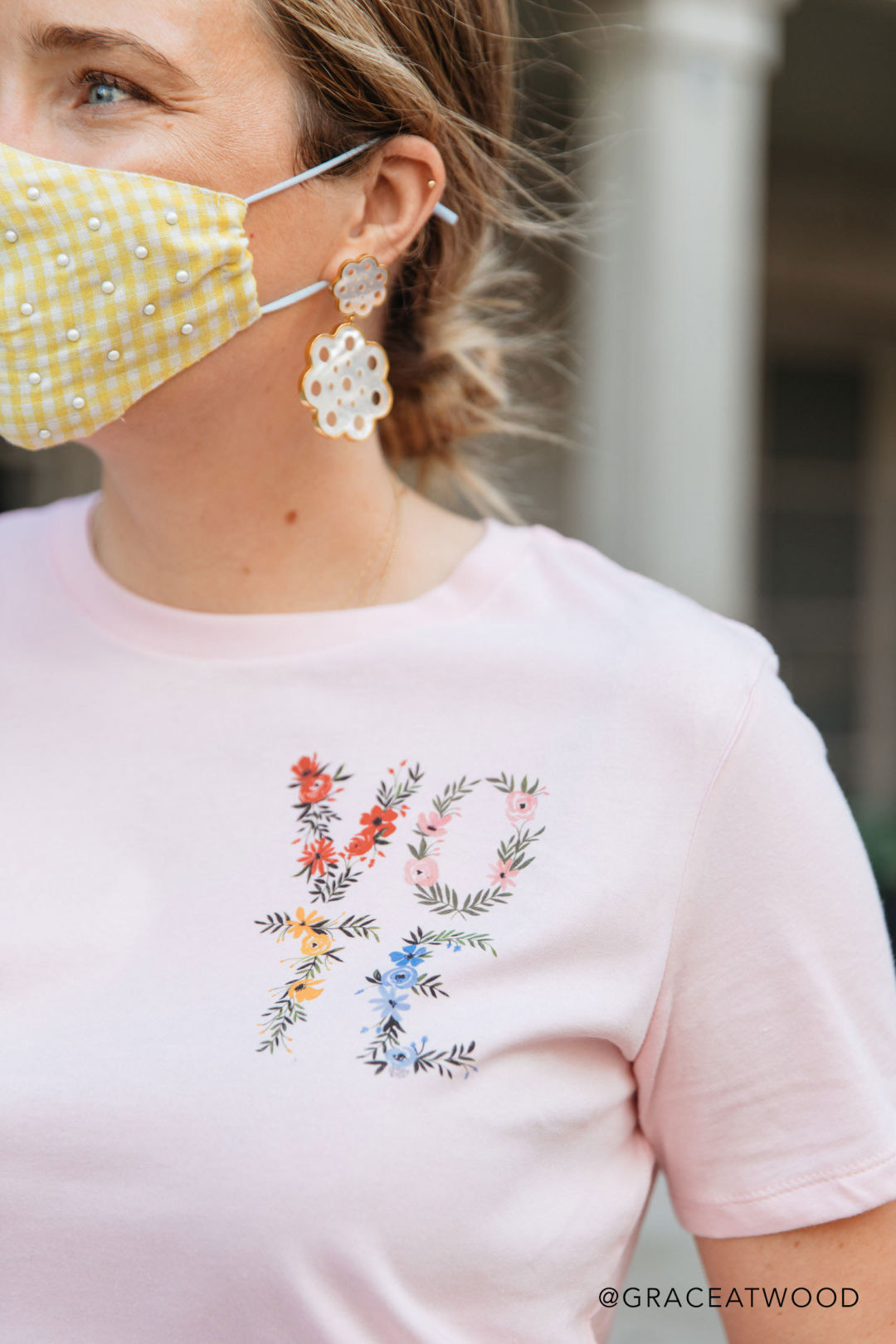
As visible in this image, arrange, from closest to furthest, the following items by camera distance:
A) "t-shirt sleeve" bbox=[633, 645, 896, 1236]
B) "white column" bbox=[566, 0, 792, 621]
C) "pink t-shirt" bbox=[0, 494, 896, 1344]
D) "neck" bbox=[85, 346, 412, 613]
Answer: "pink t-shirt" bbox=[0, 494, 896, 1344] < "t-shirt sleeve" bbox=[633, 645, 896, 1236] < "neck" bbox=[85, 346, 412, 613] < "white column" bbox=[566, 0, 792, 621]

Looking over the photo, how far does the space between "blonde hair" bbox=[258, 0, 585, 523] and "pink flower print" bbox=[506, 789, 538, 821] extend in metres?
0.51

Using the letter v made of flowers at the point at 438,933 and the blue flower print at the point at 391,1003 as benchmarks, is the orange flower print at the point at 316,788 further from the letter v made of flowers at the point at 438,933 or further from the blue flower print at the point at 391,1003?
the blue flower print at the point at 391,1003

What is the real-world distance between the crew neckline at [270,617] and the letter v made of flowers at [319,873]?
133mm

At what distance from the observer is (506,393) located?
1.79m

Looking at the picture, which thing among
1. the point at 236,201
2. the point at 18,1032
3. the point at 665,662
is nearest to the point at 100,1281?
the point at 18,1032

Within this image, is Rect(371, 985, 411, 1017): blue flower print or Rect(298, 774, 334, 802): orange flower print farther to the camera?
Rect(298, 774, 334, 802): orange flower print

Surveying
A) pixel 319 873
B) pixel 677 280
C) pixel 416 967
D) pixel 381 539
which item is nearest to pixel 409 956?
pixel 416 967

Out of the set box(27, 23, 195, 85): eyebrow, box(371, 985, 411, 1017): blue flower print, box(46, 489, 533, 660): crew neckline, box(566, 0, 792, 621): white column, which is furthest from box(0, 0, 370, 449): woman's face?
box(566, 0, 792, 621): white column

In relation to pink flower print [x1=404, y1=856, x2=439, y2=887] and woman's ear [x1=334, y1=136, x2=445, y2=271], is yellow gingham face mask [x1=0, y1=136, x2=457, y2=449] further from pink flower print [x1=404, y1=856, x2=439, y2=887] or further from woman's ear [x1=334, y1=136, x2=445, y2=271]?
pink flower print [x1=404, y1=856, x2=439, y2=887]

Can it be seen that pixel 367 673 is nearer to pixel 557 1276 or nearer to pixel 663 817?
pixel 663 817

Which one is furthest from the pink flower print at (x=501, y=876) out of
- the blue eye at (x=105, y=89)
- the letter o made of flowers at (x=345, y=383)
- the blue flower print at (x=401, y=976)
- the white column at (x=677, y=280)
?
the white column at (x=677, y=280)

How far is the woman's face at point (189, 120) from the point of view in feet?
3.76

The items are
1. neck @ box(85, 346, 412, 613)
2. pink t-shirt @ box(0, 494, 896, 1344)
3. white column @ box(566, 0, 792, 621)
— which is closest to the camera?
pink t-shirt @ box(0, 494, 896, 1344)

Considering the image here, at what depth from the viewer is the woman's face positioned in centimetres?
115
